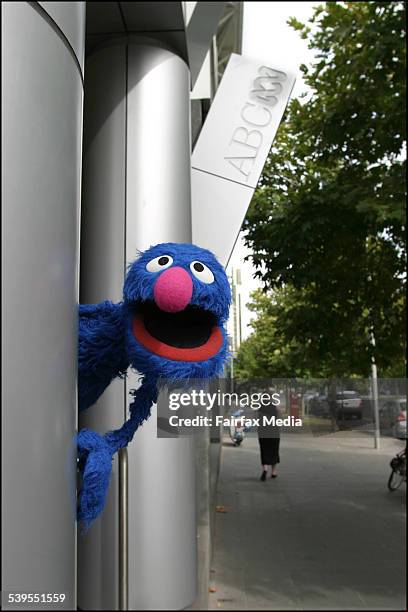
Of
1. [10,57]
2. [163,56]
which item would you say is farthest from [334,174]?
[10,57]

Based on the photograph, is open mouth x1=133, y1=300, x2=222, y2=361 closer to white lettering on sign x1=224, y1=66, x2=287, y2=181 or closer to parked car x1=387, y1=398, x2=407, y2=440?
parked car x1=387, y1=398, x2=407, y2=440

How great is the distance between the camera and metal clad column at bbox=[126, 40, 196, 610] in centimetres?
205

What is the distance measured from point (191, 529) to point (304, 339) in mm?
1195

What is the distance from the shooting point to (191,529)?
7.60 ft

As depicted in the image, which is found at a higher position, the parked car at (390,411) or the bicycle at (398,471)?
the parked car at (390,411)

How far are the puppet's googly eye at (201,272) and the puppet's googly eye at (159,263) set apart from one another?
0.03 meters

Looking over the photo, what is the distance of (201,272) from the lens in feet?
2.68

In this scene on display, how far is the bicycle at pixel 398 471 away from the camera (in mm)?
3301

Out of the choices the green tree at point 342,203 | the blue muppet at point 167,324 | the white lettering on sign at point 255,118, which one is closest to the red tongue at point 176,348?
the blue muppet at point 167,324

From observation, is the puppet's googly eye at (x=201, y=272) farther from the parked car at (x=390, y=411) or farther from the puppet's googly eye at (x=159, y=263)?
the parked car at (x=390, y=411)

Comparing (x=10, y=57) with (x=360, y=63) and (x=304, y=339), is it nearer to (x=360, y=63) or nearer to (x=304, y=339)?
(x=304, y=339)

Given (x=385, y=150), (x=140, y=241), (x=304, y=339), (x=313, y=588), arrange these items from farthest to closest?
(x=313, y=588), (x=385, y=150), (x=304, y=339), (x=140, y=241)

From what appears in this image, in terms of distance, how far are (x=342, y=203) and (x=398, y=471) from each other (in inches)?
71.2

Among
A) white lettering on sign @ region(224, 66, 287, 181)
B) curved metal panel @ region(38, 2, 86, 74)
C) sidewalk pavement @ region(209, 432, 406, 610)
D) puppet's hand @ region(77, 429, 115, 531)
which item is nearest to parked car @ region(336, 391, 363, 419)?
puppet's hand @ region(77, 429, 115, 531)
